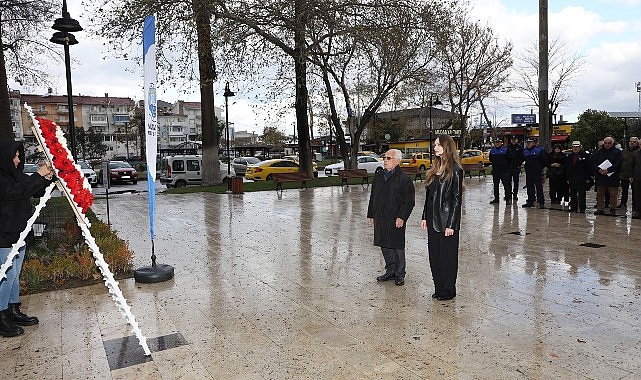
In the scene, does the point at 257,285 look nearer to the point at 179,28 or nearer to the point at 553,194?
the point at 553,194

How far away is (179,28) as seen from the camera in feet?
60.0

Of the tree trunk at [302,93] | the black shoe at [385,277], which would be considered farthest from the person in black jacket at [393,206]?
the tree trunk at [302,93]

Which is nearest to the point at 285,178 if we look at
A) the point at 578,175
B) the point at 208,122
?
the point at 208,122

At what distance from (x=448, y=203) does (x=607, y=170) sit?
25.8 ft

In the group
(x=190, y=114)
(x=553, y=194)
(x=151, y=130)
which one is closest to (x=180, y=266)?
(x=151, y=130)

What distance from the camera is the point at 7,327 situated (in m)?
4.71

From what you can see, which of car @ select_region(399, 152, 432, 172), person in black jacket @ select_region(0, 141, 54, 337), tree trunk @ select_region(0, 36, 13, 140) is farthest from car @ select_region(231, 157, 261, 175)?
person in black jacket @ select_region(0, 141, 54, 337)

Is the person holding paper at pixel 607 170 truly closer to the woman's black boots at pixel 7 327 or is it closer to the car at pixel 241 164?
the woman's black boots at pixel 7 327

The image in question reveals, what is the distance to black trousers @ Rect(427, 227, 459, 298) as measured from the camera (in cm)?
543

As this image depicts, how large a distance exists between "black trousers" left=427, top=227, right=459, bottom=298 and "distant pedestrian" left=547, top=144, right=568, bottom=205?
29.2ft

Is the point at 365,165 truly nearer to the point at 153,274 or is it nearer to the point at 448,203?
the point at 153,274

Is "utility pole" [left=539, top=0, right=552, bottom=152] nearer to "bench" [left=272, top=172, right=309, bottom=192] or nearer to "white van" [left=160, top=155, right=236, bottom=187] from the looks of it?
"bench" [left=272, top=172, right=309, bottom=192]

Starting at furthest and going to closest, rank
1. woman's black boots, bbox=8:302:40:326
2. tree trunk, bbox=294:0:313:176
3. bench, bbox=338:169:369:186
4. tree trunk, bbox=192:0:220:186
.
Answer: bench, bbox=338:169:369:186
tree trunk, bbox=192:0:220:186
tree trunk, bbox=294:0:313:176
woman's black boots, bbox=8:302:40:326

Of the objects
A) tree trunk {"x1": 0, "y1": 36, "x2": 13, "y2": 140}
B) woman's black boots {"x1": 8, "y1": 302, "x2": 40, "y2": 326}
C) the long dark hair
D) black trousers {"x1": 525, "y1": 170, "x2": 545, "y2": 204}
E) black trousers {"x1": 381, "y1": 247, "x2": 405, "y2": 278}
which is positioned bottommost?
woman's black boots {"x1": 8, "y1": 302, "x2": 40, "y2": 326}
